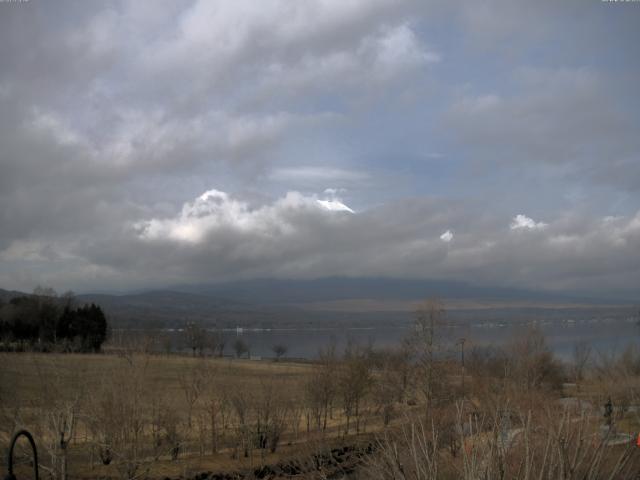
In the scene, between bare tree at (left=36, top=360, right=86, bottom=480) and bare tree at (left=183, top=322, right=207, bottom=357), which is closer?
bare tree at (left=36, top=360, right=86, bottom=480)

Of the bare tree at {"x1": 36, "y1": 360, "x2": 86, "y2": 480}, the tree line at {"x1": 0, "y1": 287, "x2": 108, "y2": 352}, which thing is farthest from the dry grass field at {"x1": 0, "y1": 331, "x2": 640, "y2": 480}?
the tree line at {"x1": 0, "y1": 287, "x2": 108, "y2": 352}

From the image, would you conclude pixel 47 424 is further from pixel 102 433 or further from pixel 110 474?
pixel 110 474

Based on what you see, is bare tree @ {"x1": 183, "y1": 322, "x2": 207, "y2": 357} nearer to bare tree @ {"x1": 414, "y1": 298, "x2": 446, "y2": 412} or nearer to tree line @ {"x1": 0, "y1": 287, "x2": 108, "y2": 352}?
tree line @ {"x1": 0, "y1": 287, "x2": 108, "y2": 352}

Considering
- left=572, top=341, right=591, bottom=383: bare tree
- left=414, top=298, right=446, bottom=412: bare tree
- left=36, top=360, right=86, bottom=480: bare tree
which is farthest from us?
left=572, top=341, right=591, bottom=383: bare tree

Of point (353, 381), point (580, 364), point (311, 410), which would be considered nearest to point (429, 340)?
point (353, 381)

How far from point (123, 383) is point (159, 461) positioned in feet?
22.5

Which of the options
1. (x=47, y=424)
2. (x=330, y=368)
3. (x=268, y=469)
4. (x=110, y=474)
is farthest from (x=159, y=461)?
(x=330, y=368)

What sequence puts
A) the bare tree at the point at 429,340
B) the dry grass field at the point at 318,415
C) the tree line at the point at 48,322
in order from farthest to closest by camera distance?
the tree line at the point at 48,322
the bare tree at the point at 429,340
the dry grass field at the point at 318,415

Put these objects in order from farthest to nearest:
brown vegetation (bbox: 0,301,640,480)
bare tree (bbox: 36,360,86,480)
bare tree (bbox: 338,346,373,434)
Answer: bare tree (bbox: 338,346,373,434)
bare tree (bbox: 36,360,86,480)
brown vegetation (bbox: 0,301,640,480)

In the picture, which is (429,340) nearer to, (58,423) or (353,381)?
(353,381)

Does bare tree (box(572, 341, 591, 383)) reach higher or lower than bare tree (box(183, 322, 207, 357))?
higher

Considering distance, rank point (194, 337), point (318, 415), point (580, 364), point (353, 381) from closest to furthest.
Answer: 1. point (318, 415)
2. point (353, 381)
3. point (580, 364)
4. point (194, 337)

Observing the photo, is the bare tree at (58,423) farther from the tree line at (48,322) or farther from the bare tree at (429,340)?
the tree line at (48,322)

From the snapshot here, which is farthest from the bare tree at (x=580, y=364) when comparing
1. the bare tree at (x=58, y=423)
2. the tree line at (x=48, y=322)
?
A: the tree line at (x=48, y=322)
